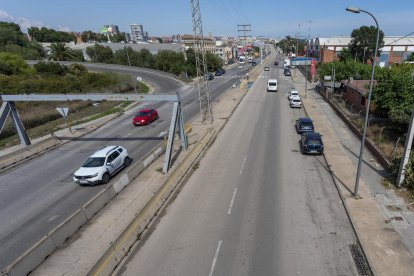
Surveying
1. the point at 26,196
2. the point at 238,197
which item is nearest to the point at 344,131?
the point at 238,197

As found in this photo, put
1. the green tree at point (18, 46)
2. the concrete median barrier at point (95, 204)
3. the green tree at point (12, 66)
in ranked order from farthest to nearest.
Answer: the green tree at point (18, 46), the green tree at point (12, 66), the concrete median barrier at point (95, 204)

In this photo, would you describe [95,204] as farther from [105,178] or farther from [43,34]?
[43,34]

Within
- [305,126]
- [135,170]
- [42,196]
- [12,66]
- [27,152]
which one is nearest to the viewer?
[42,196]

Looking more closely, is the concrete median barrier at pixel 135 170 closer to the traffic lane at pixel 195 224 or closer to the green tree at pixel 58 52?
the traffic lane at pixel 195 224

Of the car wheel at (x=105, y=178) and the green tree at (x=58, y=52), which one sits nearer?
the car wheel at (x=105, y=178)

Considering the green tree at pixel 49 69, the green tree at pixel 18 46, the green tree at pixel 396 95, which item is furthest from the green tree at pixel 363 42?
the green tree at pixel 18 46

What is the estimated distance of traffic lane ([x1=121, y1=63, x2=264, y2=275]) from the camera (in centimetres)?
1119

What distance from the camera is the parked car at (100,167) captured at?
17.9 meters

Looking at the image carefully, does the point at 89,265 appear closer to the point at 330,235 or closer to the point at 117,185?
the point at 117,185

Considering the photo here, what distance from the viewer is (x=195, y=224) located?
13711 millimetres

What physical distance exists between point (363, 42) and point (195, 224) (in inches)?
3599

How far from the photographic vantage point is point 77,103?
147 feet

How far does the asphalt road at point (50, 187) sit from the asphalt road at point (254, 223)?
5.99 m

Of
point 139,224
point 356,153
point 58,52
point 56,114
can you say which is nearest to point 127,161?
point 139,224
